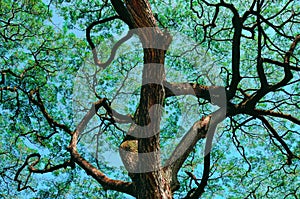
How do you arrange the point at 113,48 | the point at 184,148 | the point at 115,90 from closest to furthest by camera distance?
the point at 184,148
the point at 113,48
the point at 115,90

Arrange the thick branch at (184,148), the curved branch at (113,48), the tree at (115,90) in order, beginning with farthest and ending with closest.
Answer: the tree at (115,90) < the curved branch at (113,48) < the thick branch at (184,148)

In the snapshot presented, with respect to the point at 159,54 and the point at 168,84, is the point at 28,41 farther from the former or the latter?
the point at 159,54

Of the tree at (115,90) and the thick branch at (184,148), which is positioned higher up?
the tree at (115,90)

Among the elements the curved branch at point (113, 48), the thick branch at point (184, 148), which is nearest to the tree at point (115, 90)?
the curved branch at point (113, 48)

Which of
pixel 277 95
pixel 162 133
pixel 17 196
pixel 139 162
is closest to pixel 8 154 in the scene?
pixel 17 196

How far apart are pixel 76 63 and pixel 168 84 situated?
12.2 feet

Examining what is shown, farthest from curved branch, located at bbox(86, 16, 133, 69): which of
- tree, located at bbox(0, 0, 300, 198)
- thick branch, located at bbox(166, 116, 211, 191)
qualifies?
thick branch, located at bbox(166, 116, 211, 191)

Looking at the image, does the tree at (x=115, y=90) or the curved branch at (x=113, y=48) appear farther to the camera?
the tree at (x=115, y=90)

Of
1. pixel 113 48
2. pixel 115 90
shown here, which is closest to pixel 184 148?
pixel 113 48

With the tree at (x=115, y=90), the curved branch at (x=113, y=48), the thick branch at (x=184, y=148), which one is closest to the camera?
the thick branch at (x=184, y=148)

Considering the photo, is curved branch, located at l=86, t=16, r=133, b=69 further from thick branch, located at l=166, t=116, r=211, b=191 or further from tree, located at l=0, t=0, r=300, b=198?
thick branch, located at l=166, t=116, r=211, b=191

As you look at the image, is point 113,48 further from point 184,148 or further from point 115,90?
point 184,148

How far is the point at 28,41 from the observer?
9438mm

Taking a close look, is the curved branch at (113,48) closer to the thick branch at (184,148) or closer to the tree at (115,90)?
the tree at (115,90)
